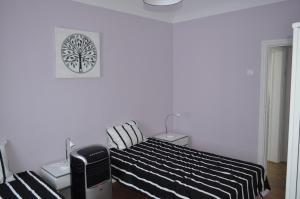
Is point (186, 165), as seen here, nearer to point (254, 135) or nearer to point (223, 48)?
point (254, 135)

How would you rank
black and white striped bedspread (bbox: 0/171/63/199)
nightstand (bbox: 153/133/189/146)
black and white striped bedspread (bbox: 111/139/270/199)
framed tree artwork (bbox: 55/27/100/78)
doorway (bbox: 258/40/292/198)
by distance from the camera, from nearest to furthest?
black and white striped bedspread (bbox: 0/171/63/199)
black and white striped bedspread (bbox: 111/139/270/199)
framed tree artwork (bbox: 55/27/100/78)
nightstand (bbox: 153/133/189/146)
doorway (bbox: 258/40/292/198)

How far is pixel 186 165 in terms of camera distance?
278 cm

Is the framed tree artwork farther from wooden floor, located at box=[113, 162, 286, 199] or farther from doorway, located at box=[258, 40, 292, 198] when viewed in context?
doorway, located at box=[258, 40, 292, 198]

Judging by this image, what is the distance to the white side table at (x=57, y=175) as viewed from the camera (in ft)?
8.35

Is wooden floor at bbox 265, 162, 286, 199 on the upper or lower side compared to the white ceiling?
lower

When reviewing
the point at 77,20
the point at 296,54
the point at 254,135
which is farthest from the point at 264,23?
the point at 77,20

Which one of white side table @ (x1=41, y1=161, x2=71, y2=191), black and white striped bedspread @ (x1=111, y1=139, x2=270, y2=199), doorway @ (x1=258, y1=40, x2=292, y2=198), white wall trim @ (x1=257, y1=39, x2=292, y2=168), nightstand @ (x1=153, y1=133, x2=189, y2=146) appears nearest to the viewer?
black and white striped bedspread @ (x1=111, y1=139, x2=270, y2=199)

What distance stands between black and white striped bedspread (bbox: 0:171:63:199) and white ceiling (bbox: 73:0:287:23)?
2239mm

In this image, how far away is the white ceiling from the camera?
3384 mm

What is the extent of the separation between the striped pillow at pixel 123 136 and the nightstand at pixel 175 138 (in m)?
0.52

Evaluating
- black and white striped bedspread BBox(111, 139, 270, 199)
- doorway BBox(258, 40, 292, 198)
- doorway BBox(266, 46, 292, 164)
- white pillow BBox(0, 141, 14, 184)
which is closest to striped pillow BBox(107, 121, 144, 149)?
black and white striped bedspread BBox(111, 139, 270, 199)

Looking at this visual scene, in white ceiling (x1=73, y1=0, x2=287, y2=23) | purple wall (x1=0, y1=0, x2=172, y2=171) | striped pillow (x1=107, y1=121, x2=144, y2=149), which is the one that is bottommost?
striped pillow (x1=107, y1=121, x2=144, y2=149)

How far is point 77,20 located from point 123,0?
0.74 metres

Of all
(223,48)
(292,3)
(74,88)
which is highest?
(292,3)
